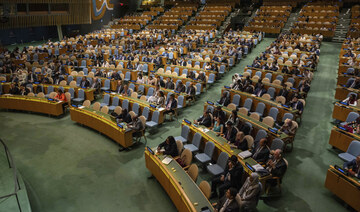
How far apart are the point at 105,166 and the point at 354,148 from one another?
6.75 meters

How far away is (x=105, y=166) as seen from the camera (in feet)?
23.6

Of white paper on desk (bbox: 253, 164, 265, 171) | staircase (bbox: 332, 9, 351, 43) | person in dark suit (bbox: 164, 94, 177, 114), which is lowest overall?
white paper on desk (bbox: 253, 164, 265, 171)

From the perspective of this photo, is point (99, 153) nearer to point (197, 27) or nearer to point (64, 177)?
point (64, 177)

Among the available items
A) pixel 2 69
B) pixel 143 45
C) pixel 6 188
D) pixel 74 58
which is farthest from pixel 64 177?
pixel 143 45

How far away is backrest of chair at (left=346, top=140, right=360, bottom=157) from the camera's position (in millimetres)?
6374

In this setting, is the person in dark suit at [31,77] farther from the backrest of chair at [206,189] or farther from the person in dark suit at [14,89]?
the backrest of chair at [206,189]

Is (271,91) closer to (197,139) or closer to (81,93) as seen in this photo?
Result: (197,139)

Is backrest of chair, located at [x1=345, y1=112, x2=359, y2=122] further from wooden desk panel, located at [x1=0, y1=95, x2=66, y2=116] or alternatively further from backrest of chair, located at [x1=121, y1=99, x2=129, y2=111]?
wooden desk panel, located at [x1=0, y1=95, x2=66, y2=116]

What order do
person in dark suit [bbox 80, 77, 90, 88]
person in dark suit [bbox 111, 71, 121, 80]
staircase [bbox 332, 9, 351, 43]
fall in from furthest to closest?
1. staircase [bbox 332, 9, 351, 43]
2. person in dark suit [bbox 111, 71, 121, 80]
3. person in dark suit [bbox 80, 77, 90, 88]

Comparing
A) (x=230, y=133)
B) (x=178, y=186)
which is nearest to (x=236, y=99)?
(x=230, y=133)

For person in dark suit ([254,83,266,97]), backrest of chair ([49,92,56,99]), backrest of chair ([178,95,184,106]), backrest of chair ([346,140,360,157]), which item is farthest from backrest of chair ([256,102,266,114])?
backrest of chair ([49,92,56,99])

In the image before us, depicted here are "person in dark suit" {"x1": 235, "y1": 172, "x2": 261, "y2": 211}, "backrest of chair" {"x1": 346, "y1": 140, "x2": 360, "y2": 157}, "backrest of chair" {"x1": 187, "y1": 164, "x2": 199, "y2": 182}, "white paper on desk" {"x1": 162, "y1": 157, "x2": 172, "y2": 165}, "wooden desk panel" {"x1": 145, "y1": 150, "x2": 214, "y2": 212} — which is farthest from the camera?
"backrest of chair" {"x1": 346, "y1": 140, "x2": 360, "y2": 157}

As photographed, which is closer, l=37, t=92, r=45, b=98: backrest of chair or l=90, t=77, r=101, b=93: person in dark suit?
l=37, t=92, r=45, b=98: backrest of chair

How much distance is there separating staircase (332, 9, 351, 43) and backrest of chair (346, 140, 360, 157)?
60.0ft
